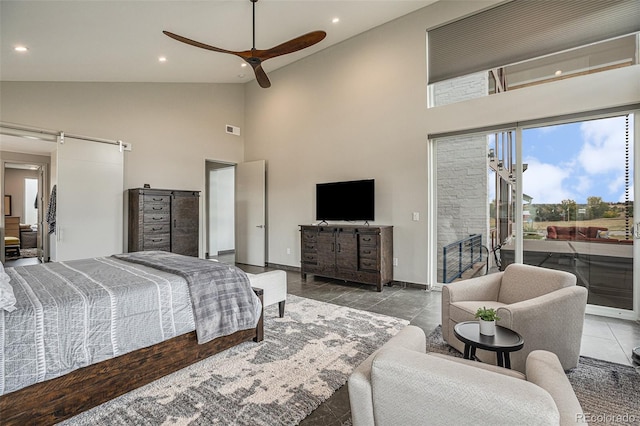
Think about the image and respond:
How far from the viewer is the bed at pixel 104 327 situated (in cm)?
164

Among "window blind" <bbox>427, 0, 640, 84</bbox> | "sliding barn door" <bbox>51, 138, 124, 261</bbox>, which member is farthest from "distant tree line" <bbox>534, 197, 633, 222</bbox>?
"sliding barn door" <bbox>51, 138, 124, 261</bbox>

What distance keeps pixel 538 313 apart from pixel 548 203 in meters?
2.36

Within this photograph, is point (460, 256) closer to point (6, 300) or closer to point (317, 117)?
point (317, 117)

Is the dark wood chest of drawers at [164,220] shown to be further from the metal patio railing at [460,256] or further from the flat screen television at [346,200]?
the metal patio railing at [460,256]

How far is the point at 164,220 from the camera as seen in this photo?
5551 mm

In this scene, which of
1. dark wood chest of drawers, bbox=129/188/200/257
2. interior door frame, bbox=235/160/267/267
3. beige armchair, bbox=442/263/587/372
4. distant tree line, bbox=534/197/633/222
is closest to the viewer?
beige armchair, bbox=442/263/587/372

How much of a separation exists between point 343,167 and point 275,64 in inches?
106

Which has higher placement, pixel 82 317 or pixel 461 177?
pixel 461 177

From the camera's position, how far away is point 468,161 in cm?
460

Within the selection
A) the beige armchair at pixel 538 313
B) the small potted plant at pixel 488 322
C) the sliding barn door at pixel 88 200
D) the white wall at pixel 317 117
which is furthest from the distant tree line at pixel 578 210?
the sliding barn door at pixel 88 200

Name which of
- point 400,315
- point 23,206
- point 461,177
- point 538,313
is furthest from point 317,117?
point 23,206

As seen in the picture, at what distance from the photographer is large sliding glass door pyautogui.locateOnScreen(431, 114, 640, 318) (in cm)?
355

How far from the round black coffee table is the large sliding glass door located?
99.3 inches

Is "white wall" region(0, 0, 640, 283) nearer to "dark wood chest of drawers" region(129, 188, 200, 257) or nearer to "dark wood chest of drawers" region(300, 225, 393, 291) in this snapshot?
"dark wood chest of drawers" region(300, 225, 393, 291)
